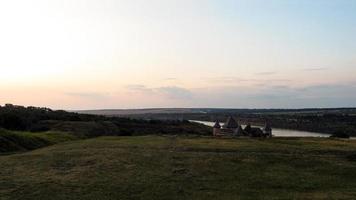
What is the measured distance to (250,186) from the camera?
23.8 m

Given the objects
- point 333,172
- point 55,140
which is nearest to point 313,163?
point 333,172

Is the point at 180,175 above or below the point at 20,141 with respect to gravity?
below

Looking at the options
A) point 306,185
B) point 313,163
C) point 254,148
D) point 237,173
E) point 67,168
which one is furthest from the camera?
point 254,148

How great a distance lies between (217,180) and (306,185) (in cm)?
422

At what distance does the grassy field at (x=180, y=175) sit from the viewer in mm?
21922

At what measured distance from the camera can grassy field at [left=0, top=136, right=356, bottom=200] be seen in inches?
863

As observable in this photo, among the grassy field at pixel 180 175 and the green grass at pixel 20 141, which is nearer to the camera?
the grassy field at pixel 180 175

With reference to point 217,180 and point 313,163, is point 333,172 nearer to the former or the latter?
point 313,163

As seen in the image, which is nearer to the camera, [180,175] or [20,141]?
[180,175]

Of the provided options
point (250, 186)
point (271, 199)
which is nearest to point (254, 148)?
point (250, 186)

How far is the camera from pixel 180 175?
26.9m

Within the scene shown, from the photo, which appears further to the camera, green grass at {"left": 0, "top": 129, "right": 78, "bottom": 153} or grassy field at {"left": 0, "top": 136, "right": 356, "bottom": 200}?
green grass at {"left": 0, "top": 129, "right": 78, "bottom": 153}

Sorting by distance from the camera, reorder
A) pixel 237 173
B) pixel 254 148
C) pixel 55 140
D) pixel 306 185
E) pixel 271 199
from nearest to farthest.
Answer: pixel 271 199 → pixel 306 185 → pixel 237 173 → pixel 254 148 → pixel 55 140

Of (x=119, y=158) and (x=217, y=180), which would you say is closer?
(x=217, y=180)
